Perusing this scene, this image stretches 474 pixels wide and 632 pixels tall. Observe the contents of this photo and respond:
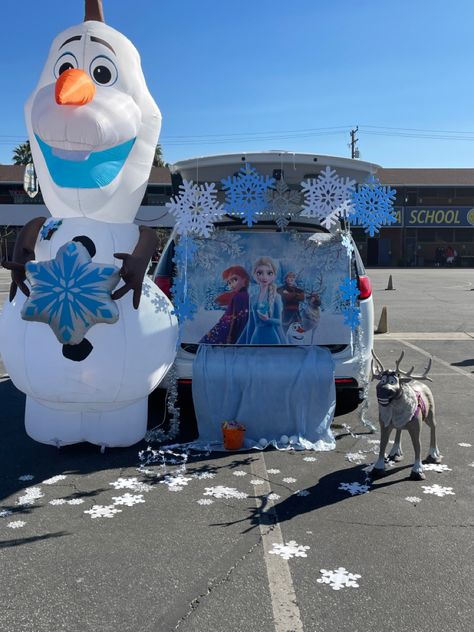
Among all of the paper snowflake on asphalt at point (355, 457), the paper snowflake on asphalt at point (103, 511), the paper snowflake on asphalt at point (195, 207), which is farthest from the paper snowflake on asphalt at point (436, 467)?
the paper snowflake on asphalt at point (195, 207)

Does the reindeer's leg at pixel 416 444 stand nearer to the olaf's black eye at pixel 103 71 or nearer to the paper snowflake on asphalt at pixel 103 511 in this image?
the paper snowflake on asphalt at pixel 103 511

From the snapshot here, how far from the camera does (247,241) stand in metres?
5.41

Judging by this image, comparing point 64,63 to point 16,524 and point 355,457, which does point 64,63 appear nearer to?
point 16,524

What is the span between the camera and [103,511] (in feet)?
11.7

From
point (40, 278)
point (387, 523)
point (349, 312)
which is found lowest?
point (387, 523)

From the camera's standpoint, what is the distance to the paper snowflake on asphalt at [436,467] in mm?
4301

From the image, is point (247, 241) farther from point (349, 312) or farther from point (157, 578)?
point (157, 578)

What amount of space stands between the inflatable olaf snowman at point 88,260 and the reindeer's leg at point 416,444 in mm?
1854

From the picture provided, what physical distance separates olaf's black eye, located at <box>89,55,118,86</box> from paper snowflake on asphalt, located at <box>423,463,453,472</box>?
3634 mm

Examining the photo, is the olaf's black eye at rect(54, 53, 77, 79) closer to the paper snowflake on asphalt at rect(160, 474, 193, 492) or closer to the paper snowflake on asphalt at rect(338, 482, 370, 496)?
the paper snowflake on asphalt at rect(160, 474, 193, 492)

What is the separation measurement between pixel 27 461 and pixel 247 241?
2629 mm

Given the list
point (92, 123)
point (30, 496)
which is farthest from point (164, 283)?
point (30, 496)

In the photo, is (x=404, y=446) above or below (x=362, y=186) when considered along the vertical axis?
below

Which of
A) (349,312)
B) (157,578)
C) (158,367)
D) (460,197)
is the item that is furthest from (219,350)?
(460,197)
